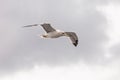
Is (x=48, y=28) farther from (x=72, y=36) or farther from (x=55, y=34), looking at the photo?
(x=55, y=34)

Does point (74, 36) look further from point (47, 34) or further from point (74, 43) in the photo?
point (47, 34)

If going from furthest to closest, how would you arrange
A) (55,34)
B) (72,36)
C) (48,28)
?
1. (72,36)
2. (48,28)
3. (55,34)

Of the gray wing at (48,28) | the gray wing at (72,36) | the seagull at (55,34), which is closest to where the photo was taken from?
the seagull at (55,34)

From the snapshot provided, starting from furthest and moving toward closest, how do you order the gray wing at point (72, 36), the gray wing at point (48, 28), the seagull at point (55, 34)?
1. the gray wing at point (72, 36)
2. the gray wing at point (48, 28)
3. the seagull at point (55, 34)

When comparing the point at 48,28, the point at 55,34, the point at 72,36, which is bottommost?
the point at 72,36

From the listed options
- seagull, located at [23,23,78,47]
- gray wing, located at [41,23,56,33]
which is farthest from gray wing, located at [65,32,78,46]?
gray wing, located at [41,23,56,33]

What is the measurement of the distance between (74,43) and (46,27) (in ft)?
27.6

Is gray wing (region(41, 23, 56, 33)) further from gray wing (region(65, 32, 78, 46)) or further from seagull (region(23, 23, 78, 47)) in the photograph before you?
gray wing (region(65, 32, 78, 46))

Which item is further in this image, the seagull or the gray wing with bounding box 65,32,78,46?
the gray wing with bounding box 65,32,78,46

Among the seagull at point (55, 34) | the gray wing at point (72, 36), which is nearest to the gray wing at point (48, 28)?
the seagull at point (55, 34)

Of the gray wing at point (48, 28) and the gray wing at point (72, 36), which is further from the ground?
the gray wing at point (48, 28)

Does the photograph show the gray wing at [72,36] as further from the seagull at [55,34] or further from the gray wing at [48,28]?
the gray wing at [48,28]

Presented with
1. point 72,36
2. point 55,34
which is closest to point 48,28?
point 72,36

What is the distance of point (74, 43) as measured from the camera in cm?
5634
